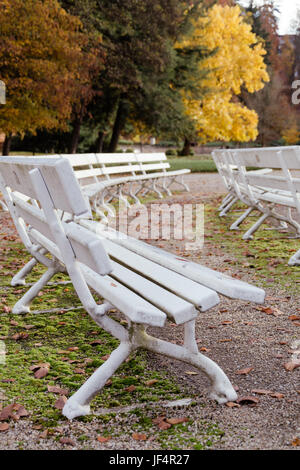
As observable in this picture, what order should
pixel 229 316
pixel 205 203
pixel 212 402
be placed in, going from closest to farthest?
pixel 212 402 < pixel 229 316 < pixel 205 203

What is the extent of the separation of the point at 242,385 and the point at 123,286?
82cm

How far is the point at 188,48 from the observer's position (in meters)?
25.0

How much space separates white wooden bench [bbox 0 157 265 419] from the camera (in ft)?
7.23

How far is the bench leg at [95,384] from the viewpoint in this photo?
253 centimetres

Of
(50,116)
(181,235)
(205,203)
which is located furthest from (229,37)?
(181,235)

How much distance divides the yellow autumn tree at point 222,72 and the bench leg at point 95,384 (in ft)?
76.3

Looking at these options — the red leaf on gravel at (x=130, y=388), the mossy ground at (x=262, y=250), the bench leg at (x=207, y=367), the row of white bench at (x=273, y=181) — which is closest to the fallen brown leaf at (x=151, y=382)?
the red leaf on gravel at (x=130, y=388)

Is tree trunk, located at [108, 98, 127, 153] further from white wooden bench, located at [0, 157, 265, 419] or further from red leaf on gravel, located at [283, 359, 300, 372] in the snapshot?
red leaf on gravel, located at [283, 359, 300, 372]

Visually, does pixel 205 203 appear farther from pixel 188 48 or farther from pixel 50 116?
pixel 188 48

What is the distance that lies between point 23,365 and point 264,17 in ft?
196

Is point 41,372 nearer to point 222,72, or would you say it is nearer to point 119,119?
point 119,119

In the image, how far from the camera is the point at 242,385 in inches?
112

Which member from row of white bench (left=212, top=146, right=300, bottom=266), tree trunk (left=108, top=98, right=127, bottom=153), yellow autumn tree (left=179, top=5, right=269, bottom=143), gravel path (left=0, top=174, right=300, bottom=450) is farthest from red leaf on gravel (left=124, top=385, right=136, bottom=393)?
yellow autumn tree (left=179, top=5, right=269, bottom=143)

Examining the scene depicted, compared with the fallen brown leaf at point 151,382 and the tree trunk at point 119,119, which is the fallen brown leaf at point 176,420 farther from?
the tree trunk at point 119,119
